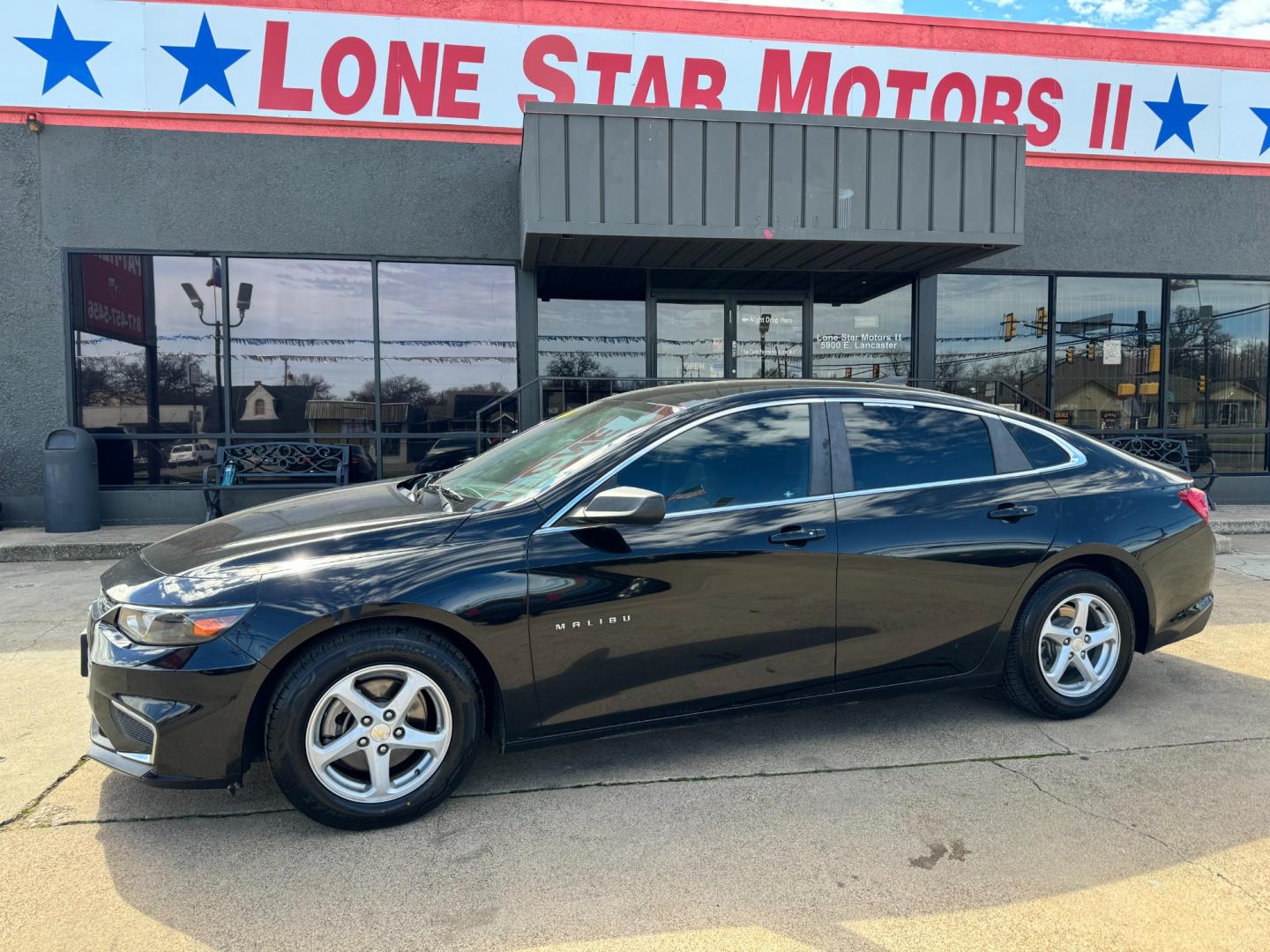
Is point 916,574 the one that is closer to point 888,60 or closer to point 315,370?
point 315,370

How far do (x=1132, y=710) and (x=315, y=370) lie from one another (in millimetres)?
8567

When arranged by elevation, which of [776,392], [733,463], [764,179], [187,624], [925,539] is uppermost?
[764,179]

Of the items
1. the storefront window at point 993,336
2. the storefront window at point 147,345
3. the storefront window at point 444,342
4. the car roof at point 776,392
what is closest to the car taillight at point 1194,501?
the car roof at point 776,392

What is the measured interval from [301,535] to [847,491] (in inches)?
85.1

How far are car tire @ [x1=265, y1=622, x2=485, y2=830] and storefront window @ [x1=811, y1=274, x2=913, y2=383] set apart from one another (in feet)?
27.5

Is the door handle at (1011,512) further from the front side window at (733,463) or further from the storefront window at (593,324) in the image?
the storefront window at (593,324)

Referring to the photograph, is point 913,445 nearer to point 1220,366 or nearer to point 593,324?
point 593,324

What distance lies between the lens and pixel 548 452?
3703mm

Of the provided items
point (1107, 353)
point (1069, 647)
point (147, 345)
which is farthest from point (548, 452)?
point (1107, 353)

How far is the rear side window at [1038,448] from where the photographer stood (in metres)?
3.88

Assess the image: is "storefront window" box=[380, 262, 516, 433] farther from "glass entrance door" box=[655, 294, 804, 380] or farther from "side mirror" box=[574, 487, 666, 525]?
"side mirror" box=[574, 487, 666, 525]

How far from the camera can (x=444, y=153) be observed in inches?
376

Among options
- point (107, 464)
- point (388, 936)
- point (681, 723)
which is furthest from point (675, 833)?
point (107, 464)

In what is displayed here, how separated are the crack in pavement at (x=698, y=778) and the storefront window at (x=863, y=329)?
291 inches
